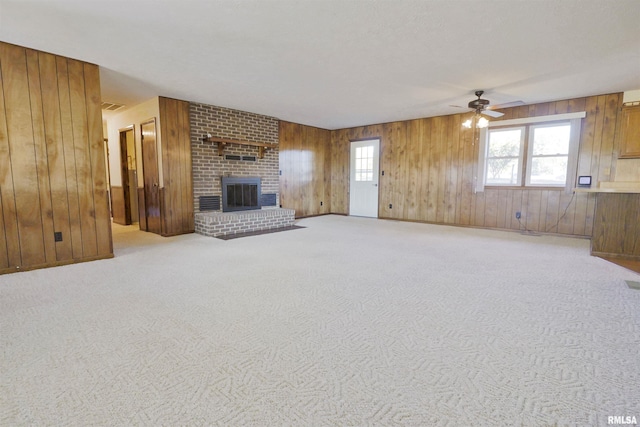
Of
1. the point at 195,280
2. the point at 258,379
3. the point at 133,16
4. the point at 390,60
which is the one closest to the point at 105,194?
the point at 195,280

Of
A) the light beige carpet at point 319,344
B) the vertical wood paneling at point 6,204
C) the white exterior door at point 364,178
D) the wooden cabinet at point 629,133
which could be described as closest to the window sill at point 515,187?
the wooden cabinet at point 629,133

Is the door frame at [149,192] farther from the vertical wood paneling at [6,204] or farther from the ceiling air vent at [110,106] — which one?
the vertical wood paneling at [6,204]

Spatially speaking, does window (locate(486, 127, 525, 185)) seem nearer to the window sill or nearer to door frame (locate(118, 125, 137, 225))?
the window sill

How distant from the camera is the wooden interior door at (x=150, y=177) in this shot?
541 centimetres

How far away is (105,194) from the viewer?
3.88 m

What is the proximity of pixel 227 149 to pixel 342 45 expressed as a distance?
372 cm

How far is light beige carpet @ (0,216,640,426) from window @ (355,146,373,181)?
190 inches

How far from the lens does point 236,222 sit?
5559mm

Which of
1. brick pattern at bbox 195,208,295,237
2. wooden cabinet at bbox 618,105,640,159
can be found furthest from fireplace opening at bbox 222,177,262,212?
wooden cabinet at bbox 618,105,640,159

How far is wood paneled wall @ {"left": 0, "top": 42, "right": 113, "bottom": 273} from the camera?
3.20 meters

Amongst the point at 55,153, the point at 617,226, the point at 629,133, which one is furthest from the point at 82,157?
the point at 629,133

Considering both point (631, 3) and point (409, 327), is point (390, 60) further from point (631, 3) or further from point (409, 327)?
point (409, 327)

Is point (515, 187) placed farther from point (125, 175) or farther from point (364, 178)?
point (125, 175)

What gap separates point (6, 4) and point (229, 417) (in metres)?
3.62
